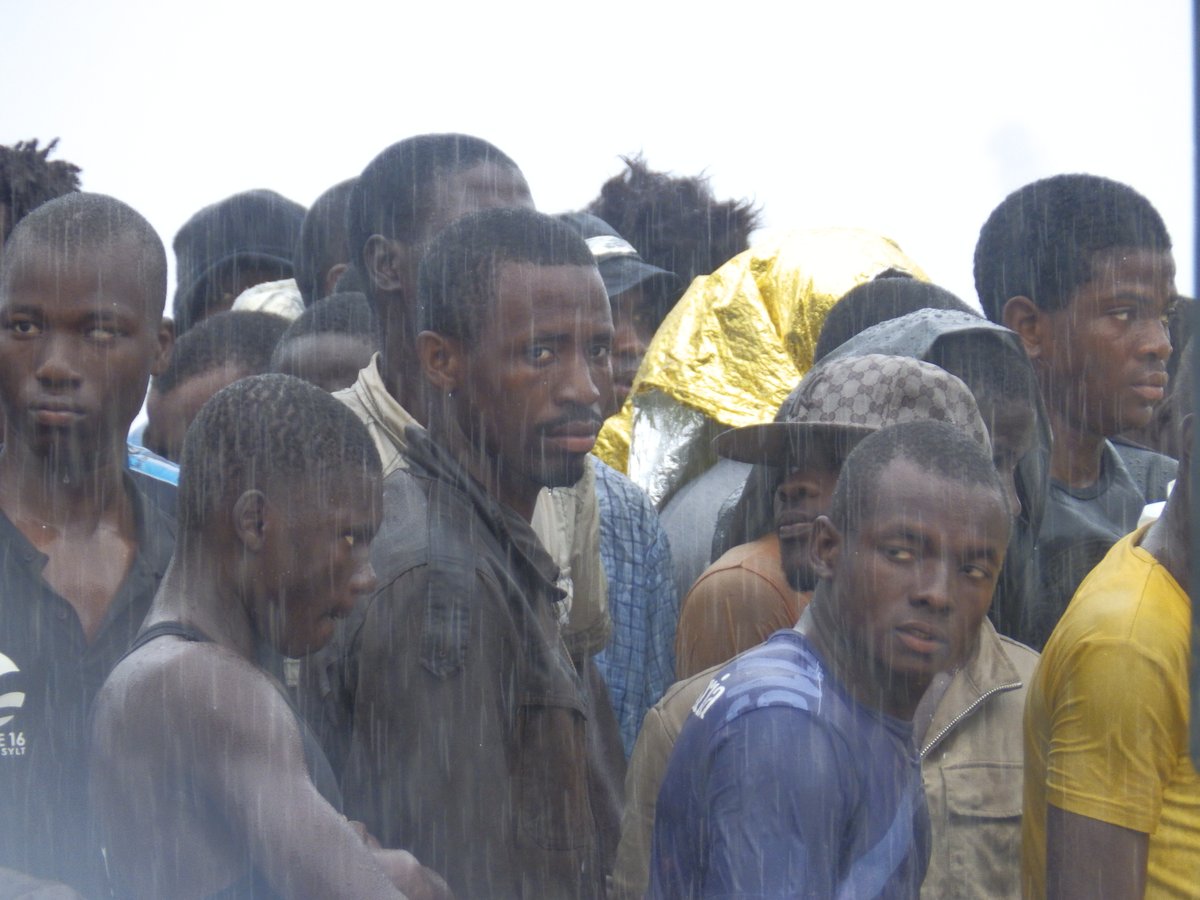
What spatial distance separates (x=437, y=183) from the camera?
12.9 ft

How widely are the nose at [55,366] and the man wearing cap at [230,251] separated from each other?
9.62 ft

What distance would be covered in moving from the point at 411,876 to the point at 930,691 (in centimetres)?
121

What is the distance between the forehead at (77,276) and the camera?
3.42m

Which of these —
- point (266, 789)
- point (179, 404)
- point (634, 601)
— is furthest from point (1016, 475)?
point (179, 404)

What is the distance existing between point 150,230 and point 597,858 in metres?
1.67

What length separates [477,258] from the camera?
3131mm

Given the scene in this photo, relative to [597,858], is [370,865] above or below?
above

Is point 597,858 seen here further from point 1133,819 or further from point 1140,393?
point 1140,393

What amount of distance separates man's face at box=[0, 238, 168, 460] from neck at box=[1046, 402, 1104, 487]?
Answer: 237 centimetres

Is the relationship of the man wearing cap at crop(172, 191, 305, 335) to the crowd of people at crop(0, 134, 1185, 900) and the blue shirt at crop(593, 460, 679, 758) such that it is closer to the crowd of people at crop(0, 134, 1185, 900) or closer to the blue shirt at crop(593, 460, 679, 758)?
the crowd of people at crop(0, 134, 1185, 900)

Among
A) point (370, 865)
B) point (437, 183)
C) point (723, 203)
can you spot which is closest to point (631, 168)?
point (723, 203)

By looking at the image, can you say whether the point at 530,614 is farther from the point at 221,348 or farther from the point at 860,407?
the point at 221,348

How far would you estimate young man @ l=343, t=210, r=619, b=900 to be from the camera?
267 cm

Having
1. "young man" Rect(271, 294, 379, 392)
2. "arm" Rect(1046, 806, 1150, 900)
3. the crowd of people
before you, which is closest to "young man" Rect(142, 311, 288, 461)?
"young man" Rect(271, 294, 379, 392)
